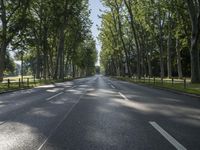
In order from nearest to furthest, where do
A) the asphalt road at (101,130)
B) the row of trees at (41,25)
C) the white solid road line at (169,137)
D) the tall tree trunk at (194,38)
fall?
the white solid road line at (169,137)
the asphalt road at (101,130)
the tall tree trunk at (194,38)
the row of trees at (41,25)

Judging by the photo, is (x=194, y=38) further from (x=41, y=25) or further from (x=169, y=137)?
(x=41, y=25)

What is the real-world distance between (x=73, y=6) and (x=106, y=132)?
49184mm

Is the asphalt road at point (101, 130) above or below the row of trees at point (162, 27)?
below

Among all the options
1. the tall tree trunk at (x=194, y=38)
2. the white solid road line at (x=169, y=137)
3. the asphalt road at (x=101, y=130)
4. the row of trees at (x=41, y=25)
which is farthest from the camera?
the row of trees at (x=41, y=25)

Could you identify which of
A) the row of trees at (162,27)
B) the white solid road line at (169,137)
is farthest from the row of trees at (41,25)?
the white solid road line at (169,137)

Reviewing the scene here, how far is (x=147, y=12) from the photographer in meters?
51.0

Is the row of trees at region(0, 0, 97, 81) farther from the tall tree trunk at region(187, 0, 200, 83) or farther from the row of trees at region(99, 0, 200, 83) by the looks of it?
the tall tree trunk at region(187, 0, 200, 83)

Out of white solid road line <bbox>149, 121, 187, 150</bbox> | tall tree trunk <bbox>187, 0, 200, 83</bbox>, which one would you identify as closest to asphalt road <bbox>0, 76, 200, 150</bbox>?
white solid road line <bbox>149, 121, 187, 150</bbox>

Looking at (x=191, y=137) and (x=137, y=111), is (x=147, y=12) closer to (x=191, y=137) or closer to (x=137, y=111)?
(x=137, y=111)

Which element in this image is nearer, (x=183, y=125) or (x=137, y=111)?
(x=183, y=125)

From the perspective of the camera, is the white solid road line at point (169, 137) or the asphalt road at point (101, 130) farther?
the asphalt road at point (101, 130)

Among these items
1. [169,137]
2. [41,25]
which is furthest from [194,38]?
[41,25]

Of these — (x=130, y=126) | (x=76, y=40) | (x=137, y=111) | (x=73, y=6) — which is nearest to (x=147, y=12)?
(x=73, y=6)

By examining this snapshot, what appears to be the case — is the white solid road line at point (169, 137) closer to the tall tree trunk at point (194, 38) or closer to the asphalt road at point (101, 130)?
the asphalt road at point (101, 130)
